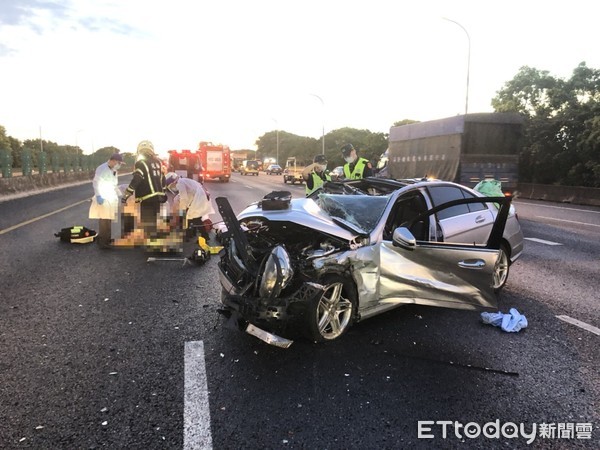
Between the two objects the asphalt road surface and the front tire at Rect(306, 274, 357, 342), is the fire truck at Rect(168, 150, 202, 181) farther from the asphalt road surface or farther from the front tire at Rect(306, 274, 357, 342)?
the front tire at Rect(306, 274, 357, 342)

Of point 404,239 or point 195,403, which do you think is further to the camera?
point 404,239

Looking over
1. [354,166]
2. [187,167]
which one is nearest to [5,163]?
[187,167]

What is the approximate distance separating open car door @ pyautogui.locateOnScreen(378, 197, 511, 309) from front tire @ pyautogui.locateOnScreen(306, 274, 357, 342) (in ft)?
1.22

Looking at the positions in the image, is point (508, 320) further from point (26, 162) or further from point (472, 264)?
point (26, 162)

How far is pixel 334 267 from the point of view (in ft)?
12.4

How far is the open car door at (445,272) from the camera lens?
13.6ft

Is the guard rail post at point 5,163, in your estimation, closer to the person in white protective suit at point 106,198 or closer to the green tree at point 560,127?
the person in white protective suit at point 106,198

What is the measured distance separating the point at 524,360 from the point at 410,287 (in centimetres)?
112

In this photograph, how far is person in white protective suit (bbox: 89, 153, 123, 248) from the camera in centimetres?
841

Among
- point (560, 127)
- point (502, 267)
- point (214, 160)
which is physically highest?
point (560, 127)

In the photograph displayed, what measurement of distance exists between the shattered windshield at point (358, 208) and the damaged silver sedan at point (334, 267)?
0.4 inches

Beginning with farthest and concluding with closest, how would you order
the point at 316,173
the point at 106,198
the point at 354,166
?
the point at 106,198, the point at 354,166, the point at 316,173

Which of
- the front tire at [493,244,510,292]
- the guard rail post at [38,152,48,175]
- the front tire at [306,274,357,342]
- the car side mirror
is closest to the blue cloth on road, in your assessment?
the front tire at [493,244,510,292]

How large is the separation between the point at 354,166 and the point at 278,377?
5338 millimetres
